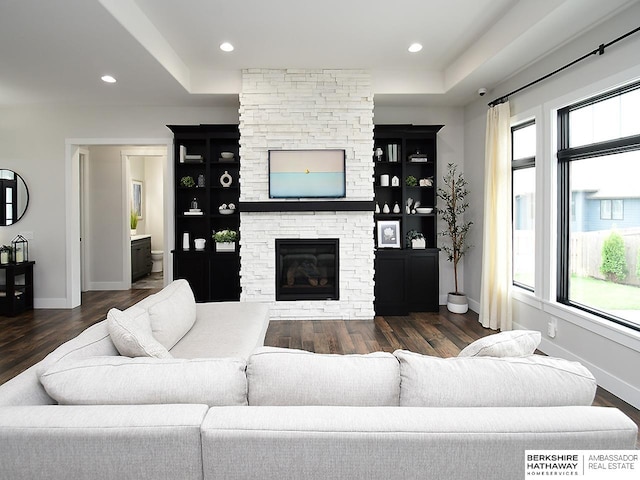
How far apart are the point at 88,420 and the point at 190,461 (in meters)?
0.32

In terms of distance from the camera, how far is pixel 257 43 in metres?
4.23

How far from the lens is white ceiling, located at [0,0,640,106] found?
10.6ft

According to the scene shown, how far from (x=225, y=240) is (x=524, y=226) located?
3.57 meters

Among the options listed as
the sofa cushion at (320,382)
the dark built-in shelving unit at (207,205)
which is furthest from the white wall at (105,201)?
the sofa cushion at (320,382)

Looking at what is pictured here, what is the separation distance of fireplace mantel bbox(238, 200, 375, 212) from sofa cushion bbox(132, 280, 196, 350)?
1.99 m

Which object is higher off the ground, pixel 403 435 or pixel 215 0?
pixel 215 0

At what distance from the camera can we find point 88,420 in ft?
3.87

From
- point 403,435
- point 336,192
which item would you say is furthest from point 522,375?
point 336,192

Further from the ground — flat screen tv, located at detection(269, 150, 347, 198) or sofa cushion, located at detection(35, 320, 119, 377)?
flat screen tv, located at detection(269, 150, 347, 198)

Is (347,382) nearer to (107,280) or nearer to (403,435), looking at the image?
(403,435)

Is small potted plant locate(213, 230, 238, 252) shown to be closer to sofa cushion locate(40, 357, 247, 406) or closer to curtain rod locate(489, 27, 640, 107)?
curtain rod locate(489, 27, 640, 107)

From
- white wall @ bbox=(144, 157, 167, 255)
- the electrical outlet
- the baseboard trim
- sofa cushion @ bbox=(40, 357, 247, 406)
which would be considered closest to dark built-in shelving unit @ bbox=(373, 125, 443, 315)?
the electrical outlet

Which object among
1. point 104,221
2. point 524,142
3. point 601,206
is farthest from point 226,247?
point 601,206

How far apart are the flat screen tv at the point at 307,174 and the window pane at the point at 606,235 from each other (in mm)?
2484
